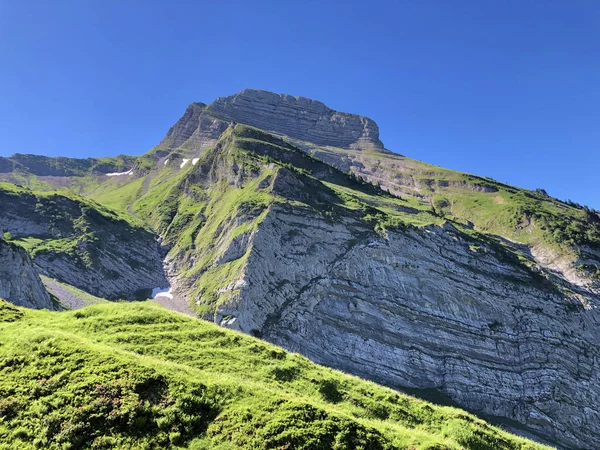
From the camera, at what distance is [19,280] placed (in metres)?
63.6

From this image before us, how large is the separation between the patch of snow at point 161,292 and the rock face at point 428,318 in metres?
31.5

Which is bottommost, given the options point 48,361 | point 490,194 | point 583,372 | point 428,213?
point 48,361

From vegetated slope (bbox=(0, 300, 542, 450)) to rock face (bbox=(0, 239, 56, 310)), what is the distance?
163ft

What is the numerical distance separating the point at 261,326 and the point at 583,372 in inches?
2521

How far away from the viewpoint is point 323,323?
83.1m

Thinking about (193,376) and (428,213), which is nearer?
(193,376)

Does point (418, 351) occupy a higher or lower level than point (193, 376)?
higher

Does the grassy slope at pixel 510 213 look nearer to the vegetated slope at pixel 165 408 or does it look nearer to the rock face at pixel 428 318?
the rock face at pixel 428 318

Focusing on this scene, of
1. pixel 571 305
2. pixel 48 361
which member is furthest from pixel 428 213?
pixel 48 361

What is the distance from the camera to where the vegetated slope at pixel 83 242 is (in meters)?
106

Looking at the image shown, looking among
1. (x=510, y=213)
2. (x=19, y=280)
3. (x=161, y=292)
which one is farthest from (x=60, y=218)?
(x=510, y=213)

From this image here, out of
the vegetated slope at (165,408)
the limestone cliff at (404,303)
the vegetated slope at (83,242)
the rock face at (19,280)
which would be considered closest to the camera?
the vegetated slope at (165,408)

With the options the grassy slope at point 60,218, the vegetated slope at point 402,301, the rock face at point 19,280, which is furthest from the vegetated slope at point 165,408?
the grassy slope at point 60,218

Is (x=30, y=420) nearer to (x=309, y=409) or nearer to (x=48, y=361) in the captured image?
(x=48, y=361)
